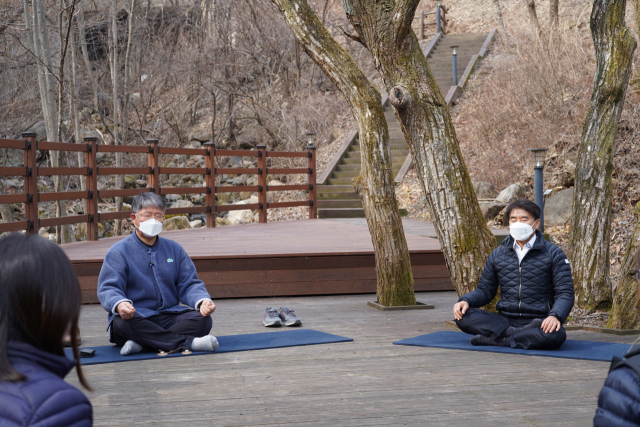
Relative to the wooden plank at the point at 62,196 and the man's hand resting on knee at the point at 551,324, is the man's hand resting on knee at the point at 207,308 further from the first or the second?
the wooden plank at the point at 62,196

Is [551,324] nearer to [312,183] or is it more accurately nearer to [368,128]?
[368,128]

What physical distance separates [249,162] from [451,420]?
59.5 ft

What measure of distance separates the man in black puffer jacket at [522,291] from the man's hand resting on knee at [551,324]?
57 millimetres

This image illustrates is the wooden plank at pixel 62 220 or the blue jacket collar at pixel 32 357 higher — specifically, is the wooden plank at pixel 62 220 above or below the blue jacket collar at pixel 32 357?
below

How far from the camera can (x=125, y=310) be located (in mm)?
4242

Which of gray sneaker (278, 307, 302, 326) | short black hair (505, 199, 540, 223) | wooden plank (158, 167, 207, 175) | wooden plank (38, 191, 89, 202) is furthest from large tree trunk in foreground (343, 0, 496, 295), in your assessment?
wooden plank (158, 167, 207, 175)

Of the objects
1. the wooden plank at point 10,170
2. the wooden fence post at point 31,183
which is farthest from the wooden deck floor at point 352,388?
the wooden plank at point 10,170

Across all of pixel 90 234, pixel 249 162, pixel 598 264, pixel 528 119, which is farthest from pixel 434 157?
pixel 249 162

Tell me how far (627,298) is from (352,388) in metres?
2.58

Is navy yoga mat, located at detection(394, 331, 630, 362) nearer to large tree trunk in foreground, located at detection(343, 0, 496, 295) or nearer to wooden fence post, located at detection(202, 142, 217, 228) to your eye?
large tree trunk in foreground, located at detection(343, 0, 496, 295)

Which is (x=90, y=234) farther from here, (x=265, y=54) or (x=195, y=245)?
(x=265, y=54)

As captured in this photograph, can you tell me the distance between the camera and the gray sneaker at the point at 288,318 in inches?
218

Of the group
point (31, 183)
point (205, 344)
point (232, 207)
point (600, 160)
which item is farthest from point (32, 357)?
point (232, 207)

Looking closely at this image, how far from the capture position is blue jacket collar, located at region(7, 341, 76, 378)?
1.27 meters
